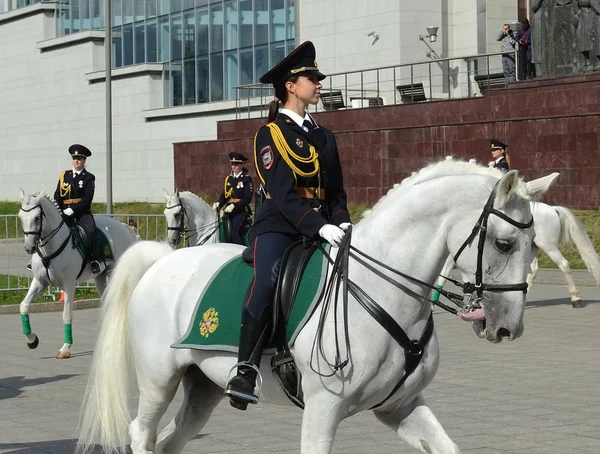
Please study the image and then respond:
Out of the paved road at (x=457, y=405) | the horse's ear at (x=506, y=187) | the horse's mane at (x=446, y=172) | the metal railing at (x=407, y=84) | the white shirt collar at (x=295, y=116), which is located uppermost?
the metal railing at (x=407, y=84)

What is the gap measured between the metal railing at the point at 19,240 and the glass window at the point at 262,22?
19.1m

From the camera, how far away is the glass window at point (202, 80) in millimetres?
44469

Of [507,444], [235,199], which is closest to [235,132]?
[235,199]

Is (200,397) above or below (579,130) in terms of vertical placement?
below

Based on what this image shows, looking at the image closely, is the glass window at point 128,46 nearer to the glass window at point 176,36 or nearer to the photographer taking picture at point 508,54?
the glass window at point 176,36

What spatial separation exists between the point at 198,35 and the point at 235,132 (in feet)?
32.5

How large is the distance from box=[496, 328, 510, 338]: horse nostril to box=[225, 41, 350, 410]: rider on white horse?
0.97 meters

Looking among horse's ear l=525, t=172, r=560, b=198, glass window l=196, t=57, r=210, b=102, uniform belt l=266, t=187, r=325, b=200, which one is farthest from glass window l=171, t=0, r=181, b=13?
horse's ear l=525, t=172, r=560, b=198

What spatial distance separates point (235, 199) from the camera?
2050cm

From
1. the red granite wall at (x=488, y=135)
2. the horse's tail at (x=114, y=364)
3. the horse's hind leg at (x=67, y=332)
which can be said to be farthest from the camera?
the red granite wall at (x=488, y=135)

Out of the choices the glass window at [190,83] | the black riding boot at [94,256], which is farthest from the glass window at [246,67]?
the black riding boot at [94,256]

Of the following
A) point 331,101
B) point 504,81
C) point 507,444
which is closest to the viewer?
point 507,444

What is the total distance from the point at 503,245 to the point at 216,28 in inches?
1565

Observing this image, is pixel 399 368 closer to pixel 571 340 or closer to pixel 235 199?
pixel 571 340
